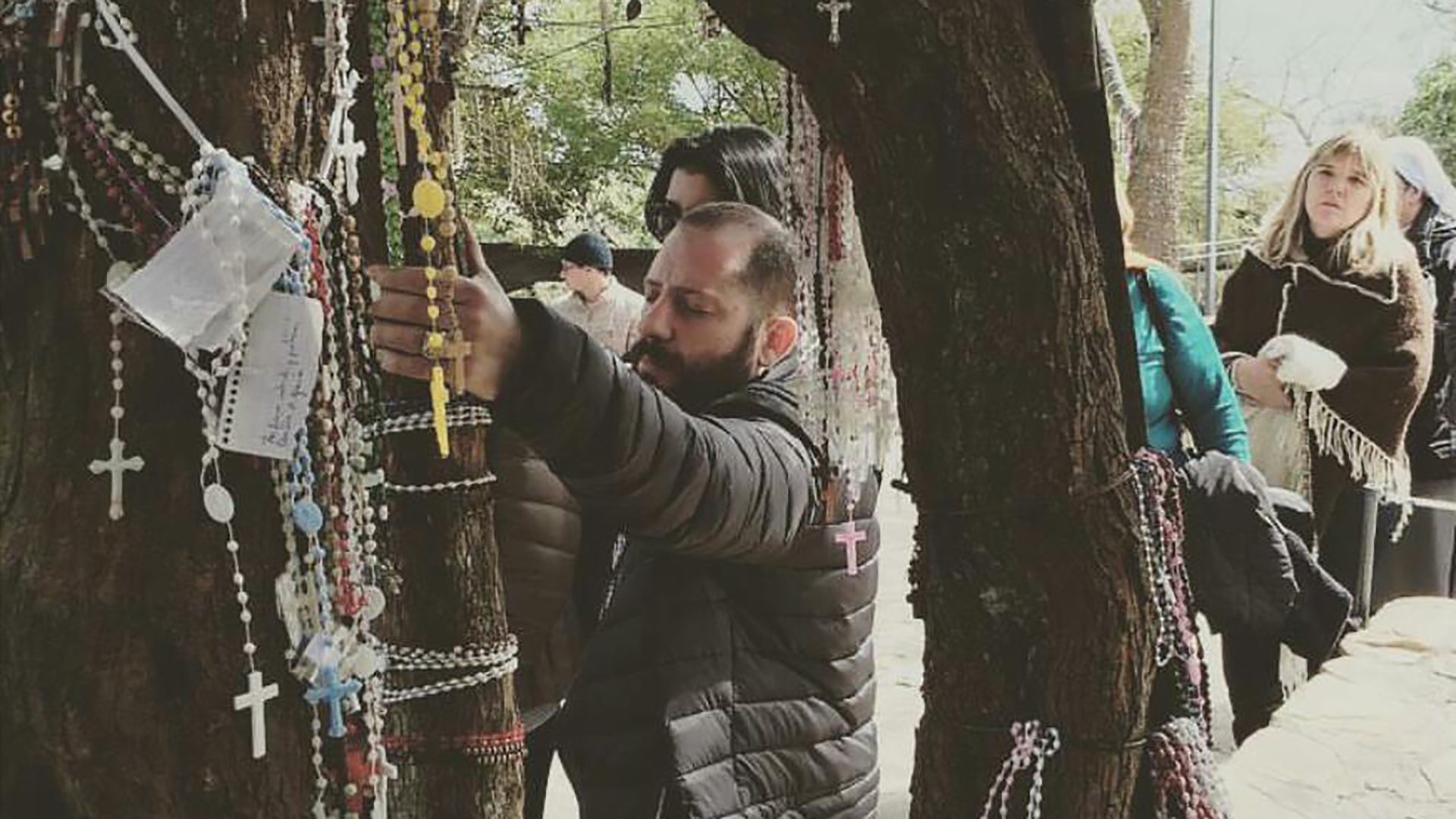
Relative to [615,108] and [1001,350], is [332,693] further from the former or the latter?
[615,108]

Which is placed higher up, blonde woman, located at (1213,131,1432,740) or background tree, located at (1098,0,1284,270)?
background tree, located at (1098,0,1284,270)

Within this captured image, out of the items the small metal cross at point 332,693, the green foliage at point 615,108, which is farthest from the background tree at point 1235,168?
the small metal cross at point 332,693

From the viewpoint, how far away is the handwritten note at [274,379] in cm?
128

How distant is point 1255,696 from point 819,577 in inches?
85.4

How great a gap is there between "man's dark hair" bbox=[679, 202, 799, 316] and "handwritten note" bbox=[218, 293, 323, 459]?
725 millimetres

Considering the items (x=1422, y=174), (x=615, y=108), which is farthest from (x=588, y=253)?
(x=615, y=108)

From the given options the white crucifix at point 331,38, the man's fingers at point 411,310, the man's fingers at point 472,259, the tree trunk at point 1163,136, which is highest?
the tree trunk at point 1163,136

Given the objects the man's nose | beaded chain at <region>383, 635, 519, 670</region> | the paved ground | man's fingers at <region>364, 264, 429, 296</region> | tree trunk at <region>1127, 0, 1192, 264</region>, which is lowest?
the paved ground

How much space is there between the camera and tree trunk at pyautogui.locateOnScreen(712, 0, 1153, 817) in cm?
145

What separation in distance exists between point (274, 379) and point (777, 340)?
0.79 m

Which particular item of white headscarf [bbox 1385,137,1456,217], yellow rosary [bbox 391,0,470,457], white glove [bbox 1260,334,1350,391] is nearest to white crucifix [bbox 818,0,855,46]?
yellow rosary [bbox 391,0,470,457]

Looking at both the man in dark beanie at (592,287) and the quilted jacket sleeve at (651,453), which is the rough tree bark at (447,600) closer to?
the quilted jacket sleeve at (651,453)

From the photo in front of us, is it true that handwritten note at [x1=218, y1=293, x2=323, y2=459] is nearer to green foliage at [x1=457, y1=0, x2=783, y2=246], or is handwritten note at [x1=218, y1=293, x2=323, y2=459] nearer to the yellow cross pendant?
the yellow cross pendant

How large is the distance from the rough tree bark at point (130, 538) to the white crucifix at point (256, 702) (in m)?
0.02
